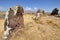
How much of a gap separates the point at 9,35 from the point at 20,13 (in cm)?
237

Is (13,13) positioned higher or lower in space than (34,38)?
higher

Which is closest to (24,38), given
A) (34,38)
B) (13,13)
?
(34,38)

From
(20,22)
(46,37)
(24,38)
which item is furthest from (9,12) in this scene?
(46,37)

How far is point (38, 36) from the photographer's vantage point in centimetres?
1134

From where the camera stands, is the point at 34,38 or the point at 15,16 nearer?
the point at 34,38

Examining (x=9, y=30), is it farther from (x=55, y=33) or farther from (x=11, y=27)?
(x=55, y=33)

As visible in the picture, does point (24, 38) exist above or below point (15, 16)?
below

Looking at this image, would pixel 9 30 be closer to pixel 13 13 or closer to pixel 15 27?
pixel 15 27

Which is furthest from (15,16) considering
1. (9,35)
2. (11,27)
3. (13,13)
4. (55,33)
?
(55,33)

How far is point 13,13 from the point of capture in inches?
474

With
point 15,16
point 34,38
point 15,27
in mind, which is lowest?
point 34,38

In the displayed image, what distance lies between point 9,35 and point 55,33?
4.12m

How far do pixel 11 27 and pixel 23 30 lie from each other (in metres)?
1.10

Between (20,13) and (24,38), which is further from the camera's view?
(20,13)
